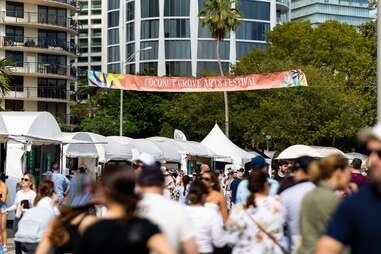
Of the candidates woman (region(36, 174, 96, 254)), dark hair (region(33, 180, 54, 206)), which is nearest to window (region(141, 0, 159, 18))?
dark hair (region(33, 180, 54, 206))

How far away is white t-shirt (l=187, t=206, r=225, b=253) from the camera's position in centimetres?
895

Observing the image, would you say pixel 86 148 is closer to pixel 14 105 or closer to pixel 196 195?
pixel 196 195

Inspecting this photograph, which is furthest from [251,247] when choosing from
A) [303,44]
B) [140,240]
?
[303,44]

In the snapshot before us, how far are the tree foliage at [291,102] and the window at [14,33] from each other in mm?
10473

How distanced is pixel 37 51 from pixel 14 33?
8.59ft

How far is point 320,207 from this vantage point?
24.3ft

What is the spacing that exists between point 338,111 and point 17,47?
3255 centimetres

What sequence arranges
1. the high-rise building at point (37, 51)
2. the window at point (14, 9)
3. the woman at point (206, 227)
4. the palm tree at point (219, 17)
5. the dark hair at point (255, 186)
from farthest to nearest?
the high-rise building at point (37, 51) → the window at point (14, 9) → the palm tree at point (219, 17) → the woman at point (206, 227) → the dark hair at point (255, 186)

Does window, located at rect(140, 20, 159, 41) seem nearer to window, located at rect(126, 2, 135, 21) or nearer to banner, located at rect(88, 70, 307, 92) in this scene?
window, located at rect(126, 2, 135, 21)

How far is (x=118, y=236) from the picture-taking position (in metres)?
4.80

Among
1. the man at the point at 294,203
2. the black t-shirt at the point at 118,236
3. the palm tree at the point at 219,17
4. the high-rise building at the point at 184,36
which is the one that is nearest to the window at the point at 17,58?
the palm tree at the point at 219,17

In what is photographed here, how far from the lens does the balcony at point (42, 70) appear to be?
3063 inches

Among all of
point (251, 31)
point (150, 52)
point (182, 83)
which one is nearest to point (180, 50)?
Result: point (150, 52)

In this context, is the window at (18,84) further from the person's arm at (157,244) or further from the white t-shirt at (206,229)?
the person's arm at (157,244)
